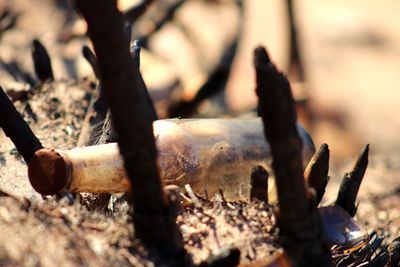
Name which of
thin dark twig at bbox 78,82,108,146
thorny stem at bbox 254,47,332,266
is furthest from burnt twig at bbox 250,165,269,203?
thin dark twig at bbox 78,82,108,146

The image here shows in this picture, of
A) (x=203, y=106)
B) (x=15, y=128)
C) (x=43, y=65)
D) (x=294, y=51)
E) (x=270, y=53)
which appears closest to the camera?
(x=15, y=128)

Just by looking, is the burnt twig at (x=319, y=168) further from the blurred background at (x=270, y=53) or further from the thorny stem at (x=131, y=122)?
the blurred background at (x=270, y=53)

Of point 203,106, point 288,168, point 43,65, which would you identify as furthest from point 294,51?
point 288,168

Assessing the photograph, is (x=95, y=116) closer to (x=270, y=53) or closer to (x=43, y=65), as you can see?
(x=43, y=65)

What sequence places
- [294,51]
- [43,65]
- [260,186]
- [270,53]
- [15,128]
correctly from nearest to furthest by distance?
[260,186] < [15,128] < [43,65] < [294,51] < [270,53]

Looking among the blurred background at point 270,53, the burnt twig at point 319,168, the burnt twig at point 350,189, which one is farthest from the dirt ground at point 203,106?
the burnt twig at point 350,189

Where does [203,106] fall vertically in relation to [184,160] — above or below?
below

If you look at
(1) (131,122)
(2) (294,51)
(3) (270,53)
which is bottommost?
(3) (270,53)

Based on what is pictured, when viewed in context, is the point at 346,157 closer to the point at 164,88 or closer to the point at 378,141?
the point at 378,141

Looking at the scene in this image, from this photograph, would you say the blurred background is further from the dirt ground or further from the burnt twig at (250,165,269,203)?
the burnt twig at (250,165,269,203)
